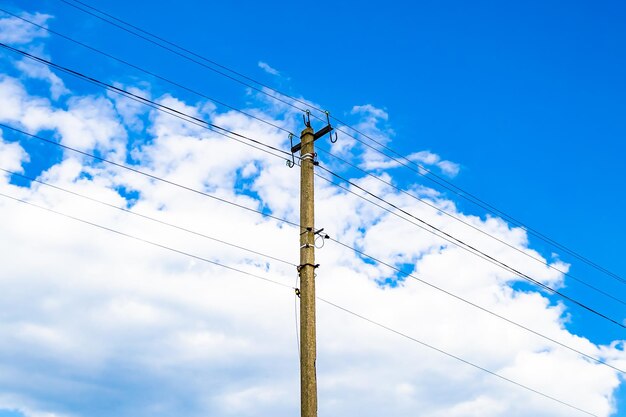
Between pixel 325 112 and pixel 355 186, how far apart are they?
218cm

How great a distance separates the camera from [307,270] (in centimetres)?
1215

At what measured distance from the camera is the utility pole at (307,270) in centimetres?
1101

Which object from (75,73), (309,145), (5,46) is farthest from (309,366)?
(5,46)

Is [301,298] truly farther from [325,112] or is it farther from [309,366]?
[325,112]

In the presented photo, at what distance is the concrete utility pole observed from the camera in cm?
1099

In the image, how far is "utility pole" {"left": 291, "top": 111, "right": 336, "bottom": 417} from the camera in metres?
11.0

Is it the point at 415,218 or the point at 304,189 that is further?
→ the point at 415,218

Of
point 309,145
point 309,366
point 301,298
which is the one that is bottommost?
point 309,366

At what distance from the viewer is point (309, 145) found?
13.7 meters

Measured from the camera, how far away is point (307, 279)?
474 inches

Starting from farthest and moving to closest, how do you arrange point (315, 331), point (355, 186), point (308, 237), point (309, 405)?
point (355, 186)
point (308, 237)
point (315, 331)
point (309, 405)

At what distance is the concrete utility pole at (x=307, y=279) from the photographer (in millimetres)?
10992

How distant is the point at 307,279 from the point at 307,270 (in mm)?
194

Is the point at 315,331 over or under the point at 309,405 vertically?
over
